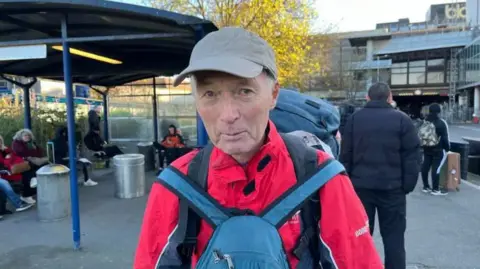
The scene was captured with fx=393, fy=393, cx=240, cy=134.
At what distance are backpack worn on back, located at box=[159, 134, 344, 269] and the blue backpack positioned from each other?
3.79 feet

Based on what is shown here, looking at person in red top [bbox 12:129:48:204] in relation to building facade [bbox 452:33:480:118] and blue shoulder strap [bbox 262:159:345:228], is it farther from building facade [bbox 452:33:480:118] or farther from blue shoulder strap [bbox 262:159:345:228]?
building facade [bbox 452:33:480:118]

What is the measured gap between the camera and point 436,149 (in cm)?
754

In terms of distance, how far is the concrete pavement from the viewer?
4785mm

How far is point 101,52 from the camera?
8.02 metres

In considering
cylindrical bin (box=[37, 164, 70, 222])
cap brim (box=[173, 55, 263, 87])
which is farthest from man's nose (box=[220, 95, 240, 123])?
cylindrical bin (box=[37, 164, 70, 222])

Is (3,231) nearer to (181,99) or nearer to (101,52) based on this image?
(101,52)

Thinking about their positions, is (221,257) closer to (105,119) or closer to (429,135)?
(429,135)

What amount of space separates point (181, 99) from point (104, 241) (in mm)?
8385

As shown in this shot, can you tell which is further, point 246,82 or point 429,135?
point 429,135


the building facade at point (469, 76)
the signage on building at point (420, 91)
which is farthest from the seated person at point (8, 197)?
the signage on building at point (420, 91)

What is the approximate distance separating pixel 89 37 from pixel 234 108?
4461 mm

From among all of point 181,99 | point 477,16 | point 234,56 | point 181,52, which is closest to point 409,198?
point 181,52

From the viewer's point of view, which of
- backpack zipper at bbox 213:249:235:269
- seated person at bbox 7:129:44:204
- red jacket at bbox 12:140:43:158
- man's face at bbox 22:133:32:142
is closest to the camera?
backpack zipper at bbox 213:249:235:269

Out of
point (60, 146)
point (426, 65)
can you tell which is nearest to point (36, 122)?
point (60, 146)
